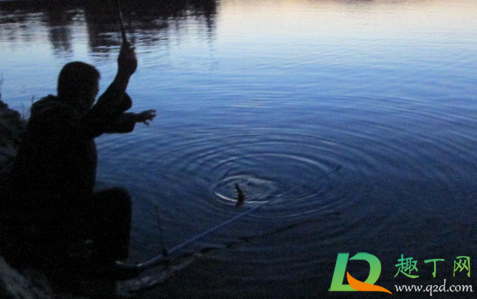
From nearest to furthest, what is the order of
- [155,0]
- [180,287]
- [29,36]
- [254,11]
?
[180,287]
[29,36]
[254,11]
[155,0]

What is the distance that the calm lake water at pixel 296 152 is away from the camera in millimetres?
4992

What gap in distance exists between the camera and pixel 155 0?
4681cm

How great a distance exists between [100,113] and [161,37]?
19637mm

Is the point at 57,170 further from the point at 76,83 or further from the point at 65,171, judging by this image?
the point at 76,83

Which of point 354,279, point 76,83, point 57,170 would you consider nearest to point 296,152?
point 354,279

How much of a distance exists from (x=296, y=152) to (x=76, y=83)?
4763 millimetres

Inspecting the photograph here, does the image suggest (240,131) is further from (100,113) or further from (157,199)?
(100,113)

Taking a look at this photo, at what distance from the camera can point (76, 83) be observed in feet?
12.1

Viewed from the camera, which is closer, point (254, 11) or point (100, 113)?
point (100, 113)

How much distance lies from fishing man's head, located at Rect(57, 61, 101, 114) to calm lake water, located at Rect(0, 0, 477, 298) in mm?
1855

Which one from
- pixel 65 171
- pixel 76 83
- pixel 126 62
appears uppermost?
pixel 126 62

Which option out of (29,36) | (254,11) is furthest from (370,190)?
(254,11)

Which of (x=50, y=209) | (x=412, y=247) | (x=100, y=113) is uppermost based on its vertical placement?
(x=100, y=113)

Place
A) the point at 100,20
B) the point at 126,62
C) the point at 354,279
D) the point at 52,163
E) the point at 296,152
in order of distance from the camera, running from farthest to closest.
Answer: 1. the point at 100,20
2. the point at 296,152
3. the point at 354,279
4. the point at 126,62
5. the point at 52,163
